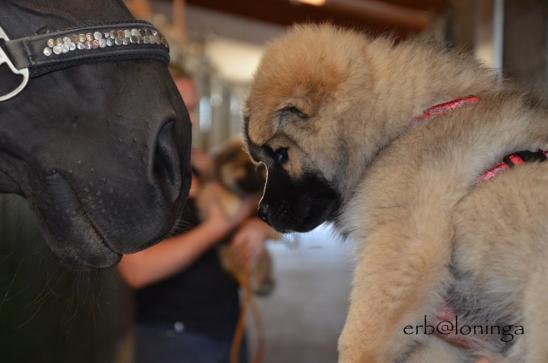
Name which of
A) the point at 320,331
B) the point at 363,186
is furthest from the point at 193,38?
the point at 363,186

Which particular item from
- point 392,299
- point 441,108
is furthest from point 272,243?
point 392,299

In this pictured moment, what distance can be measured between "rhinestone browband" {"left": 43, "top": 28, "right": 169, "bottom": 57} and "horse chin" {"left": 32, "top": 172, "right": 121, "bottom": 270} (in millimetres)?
185

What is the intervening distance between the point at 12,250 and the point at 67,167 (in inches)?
14.1

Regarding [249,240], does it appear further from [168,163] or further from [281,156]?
[168,163]

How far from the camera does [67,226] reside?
1.09 m

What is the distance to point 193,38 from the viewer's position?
8.23m

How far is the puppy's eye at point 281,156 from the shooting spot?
178cm

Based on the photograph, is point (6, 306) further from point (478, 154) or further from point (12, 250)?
point (478, 154)

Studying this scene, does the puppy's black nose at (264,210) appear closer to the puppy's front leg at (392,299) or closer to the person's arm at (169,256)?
the puppy's front leg at (392,299)

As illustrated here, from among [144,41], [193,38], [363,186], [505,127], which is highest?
[144,41]

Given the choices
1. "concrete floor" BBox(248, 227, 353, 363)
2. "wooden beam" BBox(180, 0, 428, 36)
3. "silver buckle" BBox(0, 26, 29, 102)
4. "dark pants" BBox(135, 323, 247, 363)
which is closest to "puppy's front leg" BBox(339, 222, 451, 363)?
"silver buckle" BBox(0, 26, 29, 102)

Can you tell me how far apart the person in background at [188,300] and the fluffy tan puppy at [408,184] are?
792mm

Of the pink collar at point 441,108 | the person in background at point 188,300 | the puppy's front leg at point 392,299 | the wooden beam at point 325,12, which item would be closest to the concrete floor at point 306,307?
the person in background at point 188,300

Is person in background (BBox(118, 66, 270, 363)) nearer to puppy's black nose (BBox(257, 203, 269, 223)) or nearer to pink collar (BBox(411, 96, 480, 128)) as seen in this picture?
puppy's black nose (BBox(257, 203, 269, 223))
